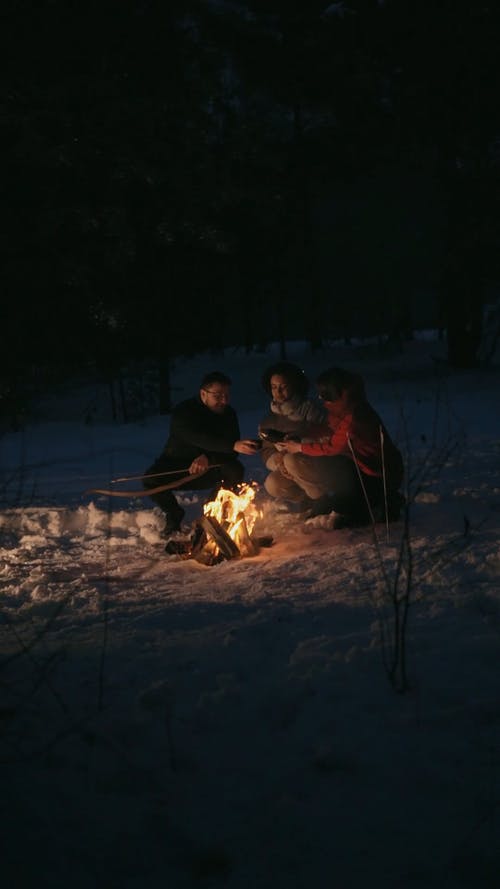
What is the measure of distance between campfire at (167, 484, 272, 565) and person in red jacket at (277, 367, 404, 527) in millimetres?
726

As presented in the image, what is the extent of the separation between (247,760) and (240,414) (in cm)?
1193

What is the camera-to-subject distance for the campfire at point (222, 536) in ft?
16.4

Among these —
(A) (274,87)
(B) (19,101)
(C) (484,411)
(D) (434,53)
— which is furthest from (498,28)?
(B) (19,101)

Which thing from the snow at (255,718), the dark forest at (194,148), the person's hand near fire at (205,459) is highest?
the dark forest at (194,148)

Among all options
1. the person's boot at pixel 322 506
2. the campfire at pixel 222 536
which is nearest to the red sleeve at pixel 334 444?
the person's boot at pixel 322 506

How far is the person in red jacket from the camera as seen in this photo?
5586 millimetres

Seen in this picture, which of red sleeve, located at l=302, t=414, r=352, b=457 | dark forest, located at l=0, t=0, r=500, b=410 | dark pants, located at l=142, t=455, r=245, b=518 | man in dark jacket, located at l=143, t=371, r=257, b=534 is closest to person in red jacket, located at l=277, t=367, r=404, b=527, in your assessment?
red sleeve, located at l=302, t=414, r=352, b=457

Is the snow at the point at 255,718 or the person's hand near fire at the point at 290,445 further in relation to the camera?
the person's hand near fire at the point at 290,445

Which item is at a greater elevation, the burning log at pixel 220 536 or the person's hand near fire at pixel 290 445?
the person's hand near fire at pixel 290 445

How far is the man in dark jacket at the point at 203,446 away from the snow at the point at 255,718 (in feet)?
2.46

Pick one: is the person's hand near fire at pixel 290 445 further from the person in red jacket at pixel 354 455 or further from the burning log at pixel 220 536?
the burning log at pixel 220 536

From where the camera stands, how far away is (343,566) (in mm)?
4617

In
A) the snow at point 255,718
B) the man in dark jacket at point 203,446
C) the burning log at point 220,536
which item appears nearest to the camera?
the snow at point 255,718

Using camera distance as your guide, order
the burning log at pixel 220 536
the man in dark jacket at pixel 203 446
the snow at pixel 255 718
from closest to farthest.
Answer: the snow at pixel 255 718, the burning log at pixel 220 536, the man in dark jacket at pixel 203 446
